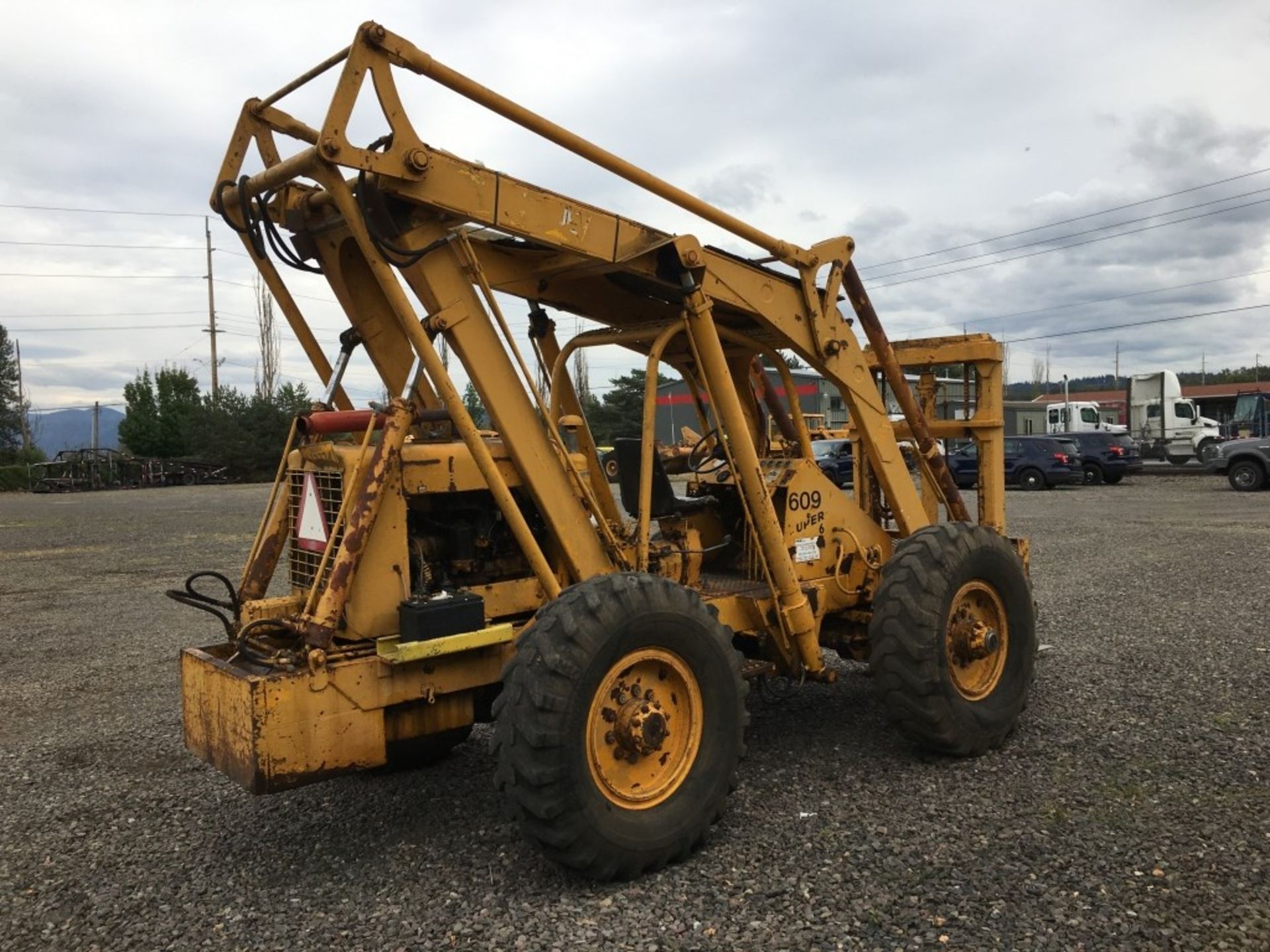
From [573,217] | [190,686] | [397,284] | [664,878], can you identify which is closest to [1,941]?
[190,686]

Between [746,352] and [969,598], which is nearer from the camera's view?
[969,598]

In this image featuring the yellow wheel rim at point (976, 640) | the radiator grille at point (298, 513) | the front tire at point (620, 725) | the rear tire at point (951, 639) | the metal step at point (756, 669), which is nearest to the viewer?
the front tire at point (620, 725)

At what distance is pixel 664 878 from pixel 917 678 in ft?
5.90

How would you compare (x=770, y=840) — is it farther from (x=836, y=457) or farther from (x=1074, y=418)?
(x=1074, y=418)

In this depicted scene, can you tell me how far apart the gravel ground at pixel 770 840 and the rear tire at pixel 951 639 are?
0.23 metres

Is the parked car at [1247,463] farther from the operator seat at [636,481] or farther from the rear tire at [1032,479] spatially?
the operator seat at [636,481]

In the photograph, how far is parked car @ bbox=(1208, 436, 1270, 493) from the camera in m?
23.7

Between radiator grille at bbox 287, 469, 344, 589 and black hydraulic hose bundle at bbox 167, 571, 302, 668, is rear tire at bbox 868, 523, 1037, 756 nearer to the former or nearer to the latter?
radiator grille at bbox 287, 469, 344, 589

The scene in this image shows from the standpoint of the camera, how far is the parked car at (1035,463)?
2667 centimetres

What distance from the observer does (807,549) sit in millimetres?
5590

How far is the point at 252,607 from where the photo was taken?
4.50m

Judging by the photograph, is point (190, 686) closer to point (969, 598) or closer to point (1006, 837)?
point (1006, 837)

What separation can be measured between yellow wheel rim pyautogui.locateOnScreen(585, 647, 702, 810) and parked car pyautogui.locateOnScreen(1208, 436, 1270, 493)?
24207mm

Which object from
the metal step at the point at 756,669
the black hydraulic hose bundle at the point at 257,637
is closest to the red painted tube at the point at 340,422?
the black hydraulic hose bundle at the point at 257,637
